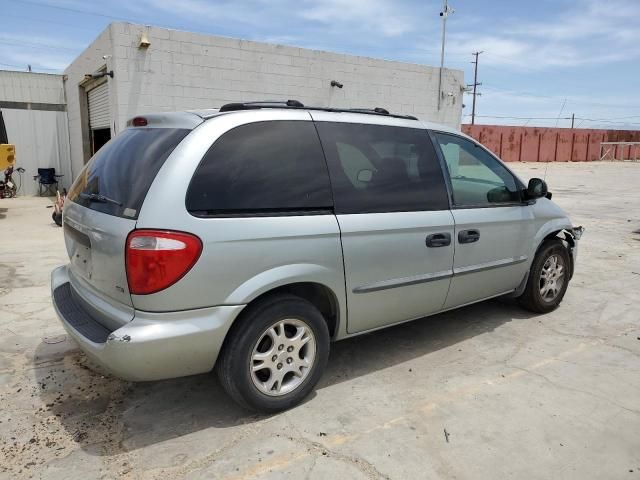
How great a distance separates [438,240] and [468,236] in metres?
0.35

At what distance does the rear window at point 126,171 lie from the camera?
2.69 meters

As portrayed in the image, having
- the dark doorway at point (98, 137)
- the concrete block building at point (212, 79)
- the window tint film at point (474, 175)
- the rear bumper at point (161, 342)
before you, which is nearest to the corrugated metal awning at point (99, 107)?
the concrete block building at point (212, 79)

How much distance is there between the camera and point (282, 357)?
3020mm

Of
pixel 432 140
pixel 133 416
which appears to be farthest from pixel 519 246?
pixel 133 416

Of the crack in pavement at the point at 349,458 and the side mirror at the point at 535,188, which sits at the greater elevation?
the side mirror at the point at 535,188

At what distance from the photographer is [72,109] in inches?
578

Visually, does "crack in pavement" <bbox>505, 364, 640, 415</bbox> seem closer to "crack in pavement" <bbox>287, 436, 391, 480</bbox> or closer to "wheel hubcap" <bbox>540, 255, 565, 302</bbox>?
"wheel hubcap" <bbox>540, 255, 565, 302</bbox>

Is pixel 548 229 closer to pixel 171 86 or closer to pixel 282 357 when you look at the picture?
pixel 282 357

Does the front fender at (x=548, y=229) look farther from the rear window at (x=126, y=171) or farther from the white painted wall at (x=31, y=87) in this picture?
the white painted wall at (x=31, y=87)

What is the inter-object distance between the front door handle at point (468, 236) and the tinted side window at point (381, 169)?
0.25m

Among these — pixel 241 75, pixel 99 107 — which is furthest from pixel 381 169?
pixel 99 107

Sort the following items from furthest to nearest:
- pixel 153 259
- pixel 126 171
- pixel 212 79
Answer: pixel 212 79
pixel 126 171
pixel 153 259

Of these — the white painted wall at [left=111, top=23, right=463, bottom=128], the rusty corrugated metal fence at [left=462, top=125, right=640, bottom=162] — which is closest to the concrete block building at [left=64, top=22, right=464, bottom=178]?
the white painted wall at [left=111, top=23, right=463, bottom=128]

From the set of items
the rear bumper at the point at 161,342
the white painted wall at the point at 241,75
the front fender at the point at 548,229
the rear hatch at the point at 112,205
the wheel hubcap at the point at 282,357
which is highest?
the white painted wall at the point at 241,75
